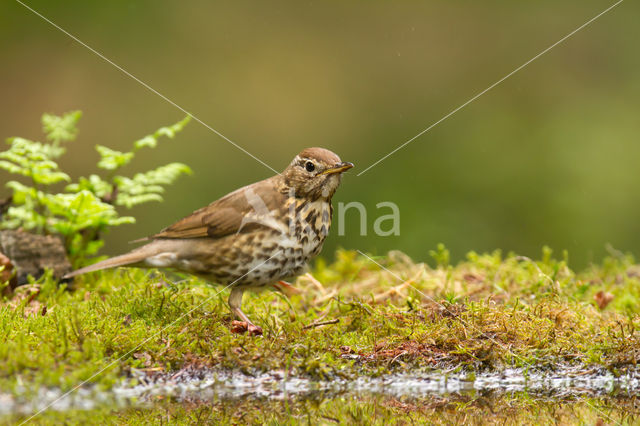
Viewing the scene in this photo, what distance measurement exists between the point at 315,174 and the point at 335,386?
5.67 feet

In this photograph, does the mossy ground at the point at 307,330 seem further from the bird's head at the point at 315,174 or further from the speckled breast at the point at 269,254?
the bird's head at the point at 315,174

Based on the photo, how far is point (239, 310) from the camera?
454 cm

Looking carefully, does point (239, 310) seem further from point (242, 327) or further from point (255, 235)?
point (255, 235)

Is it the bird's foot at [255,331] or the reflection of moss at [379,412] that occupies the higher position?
the bird's foot at [255,331]

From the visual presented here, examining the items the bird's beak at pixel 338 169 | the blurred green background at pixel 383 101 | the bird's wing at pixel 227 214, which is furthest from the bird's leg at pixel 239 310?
the blurred green background at pixel 383 101

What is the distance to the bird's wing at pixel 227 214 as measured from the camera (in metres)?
4.75

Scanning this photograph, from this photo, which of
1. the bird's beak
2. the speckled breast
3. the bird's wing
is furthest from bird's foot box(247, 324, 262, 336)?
the bird's beak

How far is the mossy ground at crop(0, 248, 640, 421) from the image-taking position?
369 centimetres

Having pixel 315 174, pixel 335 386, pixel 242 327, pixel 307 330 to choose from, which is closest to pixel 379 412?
pixel 335 386

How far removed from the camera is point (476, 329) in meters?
4.11

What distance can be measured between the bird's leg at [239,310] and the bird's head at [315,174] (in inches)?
30.7

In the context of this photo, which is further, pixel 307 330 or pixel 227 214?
pixel 227 214

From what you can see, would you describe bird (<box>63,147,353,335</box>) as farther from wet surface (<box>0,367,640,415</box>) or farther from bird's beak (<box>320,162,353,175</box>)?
wet surface (<box>0,367,640,415</box>)

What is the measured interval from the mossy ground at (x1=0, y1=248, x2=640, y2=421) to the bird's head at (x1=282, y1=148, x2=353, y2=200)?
79cm
